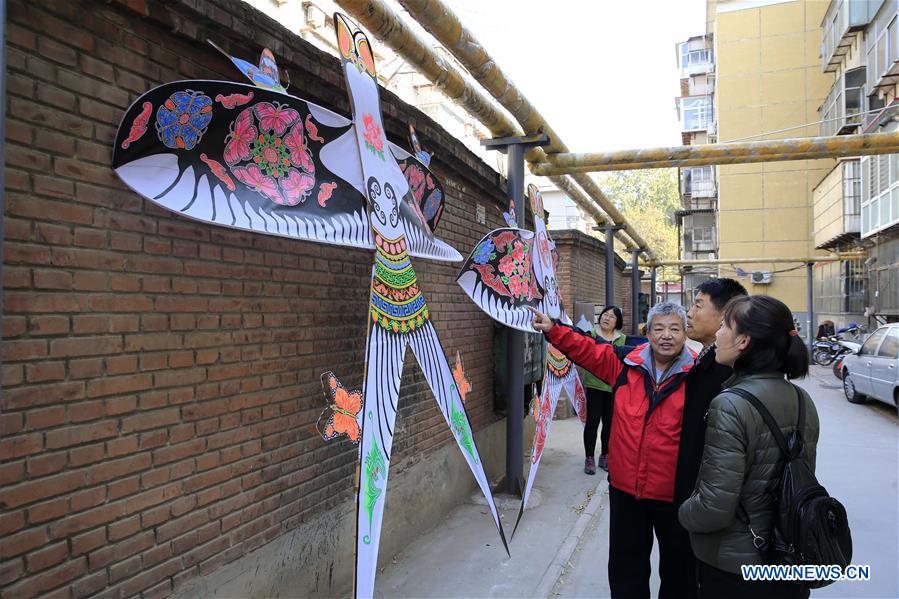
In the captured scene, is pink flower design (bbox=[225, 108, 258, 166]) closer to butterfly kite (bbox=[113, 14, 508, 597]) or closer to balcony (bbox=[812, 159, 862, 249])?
butterfly kite (bbox=[113, 14, 508, 597])

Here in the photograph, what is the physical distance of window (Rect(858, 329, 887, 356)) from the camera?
10531mm

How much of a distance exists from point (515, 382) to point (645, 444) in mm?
2684

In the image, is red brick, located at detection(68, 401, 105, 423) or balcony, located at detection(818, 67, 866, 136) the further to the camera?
balcony, located at detection(818, 67, 866, 136)

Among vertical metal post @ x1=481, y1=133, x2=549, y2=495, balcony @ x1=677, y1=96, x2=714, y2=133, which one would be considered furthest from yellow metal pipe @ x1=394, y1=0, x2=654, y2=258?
balcony @ x1=677, y1=96, x2=714, y2=133

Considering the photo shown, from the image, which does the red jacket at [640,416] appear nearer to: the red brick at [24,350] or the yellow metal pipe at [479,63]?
the yellow metal pipe at [479,63]

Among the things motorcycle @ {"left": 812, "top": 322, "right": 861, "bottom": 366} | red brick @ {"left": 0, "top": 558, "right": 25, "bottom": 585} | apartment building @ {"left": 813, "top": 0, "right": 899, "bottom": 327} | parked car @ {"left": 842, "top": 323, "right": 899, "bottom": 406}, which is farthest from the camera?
motorcycle @ {"left": 812, "top": 322, "right": 861, "bottom": 366}

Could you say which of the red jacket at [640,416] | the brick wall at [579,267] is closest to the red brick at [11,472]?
the red jacket at [640,416]

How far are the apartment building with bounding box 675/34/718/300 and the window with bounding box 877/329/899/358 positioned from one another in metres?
21.3

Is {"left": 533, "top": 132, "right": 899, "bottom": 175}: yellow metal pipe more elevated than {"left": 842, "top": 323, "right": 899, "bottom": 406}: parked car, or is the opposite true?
{"left": 533, "top": 132, "right": 899, "bottom": 175}: yellow metal pipe

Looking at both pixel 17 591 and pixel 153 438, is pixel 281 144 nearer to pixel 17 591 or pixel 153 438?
pixel 153 438

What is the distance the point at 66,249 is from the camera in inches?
77.2

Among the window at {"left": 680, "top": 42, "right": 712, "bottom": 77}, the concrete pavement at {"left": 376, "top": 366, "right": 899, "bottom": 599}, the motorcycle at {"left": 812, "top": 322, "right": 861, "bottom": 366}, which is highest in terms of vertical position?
the window at {"left": 680, "top": 42, "right": 712, "bottom": 77}

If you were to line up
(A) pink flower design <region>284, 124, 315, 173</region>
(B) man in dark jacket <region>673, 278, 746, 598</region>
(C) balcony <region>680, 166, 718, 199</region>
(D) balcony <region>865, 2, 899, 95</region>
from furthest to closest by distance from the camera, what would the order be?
(C) balcony <region>680, 166, 718, 199</region>
(D) balcony <region>865, 2, 899, 95</region>
(B) man in dark jacket <region>673, 278, 746, 598</region>
(A) pink flower design <region>284, 124, 315, 173</region>

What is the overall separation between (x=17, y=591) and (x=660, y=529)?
264 cm
